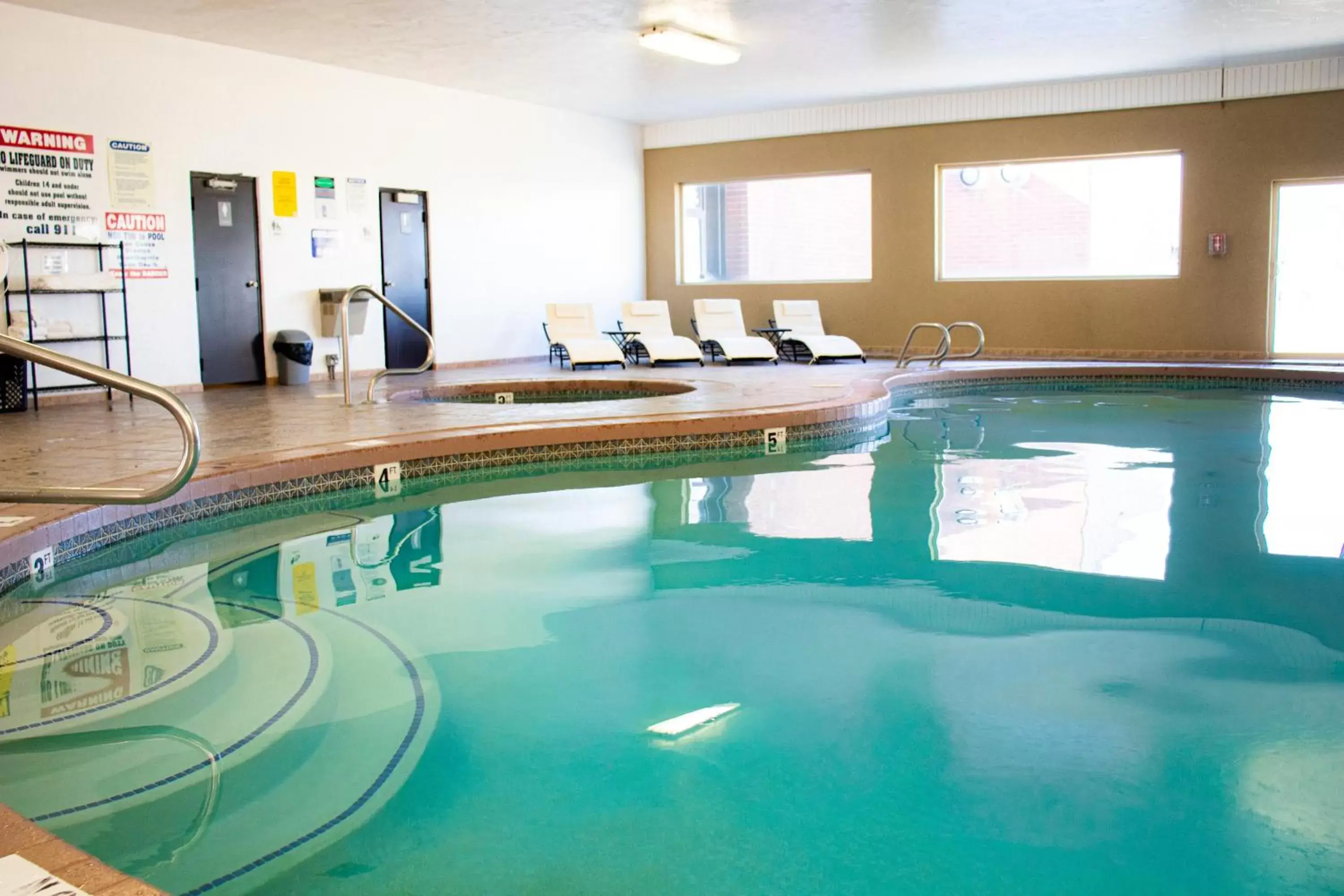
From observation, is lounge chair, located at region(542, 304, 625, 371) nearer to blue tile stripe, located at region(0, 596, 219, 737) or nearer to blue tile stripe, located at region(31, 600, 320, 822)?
blue tile stripe, located at region(0, 596, 219, 737)

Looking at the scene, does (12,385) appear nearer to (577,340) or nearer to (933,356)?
(577,340)

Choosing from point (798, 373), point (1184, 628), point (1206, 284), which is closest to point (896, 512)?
point (1184, 628)

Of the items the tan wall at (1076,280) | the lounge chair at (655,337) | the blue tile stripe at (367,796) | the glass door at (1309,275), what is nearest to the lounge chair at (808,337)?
the tan wall at (1076,280)

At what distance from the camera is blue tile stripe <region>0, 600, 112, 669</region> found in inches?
134

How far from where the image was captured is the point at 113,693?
124 inches

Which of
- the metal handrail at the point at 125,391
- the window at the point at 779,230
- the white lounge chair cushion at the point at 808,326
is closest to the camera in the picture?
the metal handrail at the point at 125,391

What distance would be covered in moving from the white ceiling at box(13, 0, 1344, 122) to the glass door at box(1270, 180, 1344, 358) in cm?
185

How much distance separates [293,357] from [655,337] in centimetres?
440

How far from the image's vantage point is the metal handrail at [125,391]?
274 cm

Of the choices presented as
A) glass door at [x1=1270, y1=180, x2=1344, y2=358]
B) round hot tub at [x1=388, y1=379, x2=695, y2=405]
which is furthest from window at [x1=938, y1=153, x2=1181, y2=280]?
round hot tub at [x1=388, y1=379, x2=695, y2=405]

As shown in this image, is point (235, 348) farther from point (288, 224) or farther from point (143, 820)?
point (143, 820)

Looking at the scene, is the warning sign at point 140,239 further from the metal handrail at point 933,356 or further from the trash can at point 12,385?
the metal handrail at point 933,356

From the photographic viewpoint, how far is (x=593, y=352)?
12.1m

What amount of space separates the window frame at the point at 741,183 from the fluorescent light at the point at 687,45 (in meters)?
4.01
